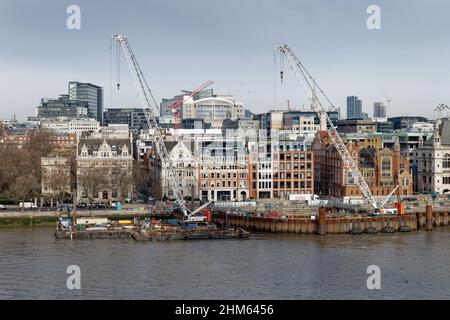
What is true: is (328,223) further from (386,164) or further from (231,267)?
(386,164)

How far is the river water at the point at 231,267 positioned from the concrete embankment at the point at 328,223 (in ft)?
5.32

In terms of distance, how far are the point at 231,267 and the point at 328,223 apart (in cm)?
1442

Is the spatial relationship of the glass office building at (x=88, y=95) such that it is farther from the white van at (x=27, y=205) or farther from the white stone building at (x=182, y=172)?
the white van at (x=27, y=205)

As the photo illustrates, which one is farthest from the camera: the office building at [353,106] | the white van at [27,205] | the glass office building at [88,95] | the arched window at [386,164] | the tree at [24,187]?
the office building at [353,106]

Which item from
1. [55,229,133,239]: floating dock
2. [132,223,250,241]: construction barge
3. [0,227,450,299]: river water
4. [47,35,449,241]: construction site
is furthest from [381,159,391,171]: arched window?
[55,229,133,239]: floating dock

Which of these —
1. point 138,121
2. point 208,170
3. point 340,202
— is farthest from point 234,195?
point 138,121

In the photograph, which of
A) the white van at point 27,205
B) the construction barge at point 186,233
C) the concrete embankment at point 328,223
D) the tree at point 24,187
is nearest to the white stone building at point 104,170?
the tree at point 24,187

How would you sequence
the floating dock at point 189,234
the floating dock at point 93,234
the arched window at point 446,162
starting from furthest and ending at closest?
the arched window at point 446,162 → the floating dock at point 189,234 → the floating dock at point 93,234

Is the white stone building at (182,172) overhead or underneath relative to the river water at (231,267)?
overhead

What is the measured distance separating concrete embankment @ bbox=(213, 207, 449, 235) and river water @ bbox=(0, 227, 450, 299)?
1.62 m

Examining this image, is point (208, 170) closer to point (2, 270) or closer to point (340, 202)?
point (340, 202)

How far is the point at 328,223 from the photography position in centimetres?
5503

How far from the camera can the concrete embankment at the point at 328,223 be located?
55.1 metres

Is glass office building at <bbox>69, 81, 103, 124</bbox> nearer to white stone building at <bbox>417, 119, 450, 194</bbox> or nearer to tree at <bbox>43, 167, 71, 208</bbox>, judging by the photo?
tree at <bbox>43, 167, 71, 208</bbox>
